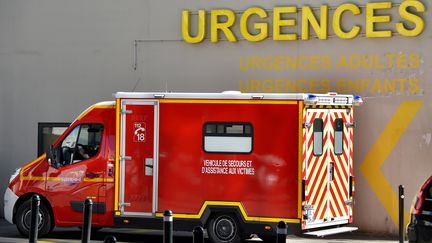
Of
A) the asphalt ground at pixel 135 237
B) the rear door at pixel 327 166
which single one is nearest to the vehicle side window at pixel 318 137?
the rear door at pixel 327 166

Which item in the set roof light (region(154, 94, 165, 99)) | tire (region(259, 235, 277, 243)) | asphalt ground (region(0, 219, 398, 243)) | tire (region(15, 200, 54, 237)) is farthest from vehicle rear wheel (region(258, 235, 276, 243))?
tire (region(15, 200, 54, 237))

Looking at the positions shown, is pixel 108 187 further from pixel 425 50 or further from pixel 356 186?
pixel 425 50

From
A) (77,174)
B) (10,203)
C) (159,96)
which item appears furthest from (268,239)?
(10,203)

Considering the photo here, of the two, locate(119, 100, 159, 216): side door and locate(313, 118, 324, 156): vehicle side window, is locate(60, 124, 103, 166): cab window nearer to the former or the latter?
locate(119, 100, 159, 216): side door

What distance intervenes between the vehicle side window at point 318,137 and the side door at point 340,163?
33 centimetres

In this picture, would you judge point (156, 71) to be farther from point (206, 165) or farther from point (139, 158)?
point (206, 165)

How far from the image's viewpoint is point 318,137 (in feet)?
49.4

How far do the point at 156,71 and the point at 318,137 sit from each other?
17.0ft

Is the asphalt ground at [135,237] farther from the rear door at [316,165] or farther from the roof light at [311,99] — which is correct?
the roof light at [311,99]

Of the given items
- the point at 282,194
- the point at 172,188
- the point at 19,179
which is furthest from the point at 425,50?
the point at 19,179

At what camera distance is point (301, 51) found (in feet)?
59.2

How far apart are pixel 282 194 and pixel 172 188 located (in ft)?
6.15

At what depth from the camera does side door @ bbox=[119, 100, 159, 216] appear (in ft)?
50.4

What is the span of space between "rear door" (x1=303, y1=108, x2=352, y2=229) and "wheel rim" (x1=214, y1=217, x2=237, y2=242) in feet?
4.06
